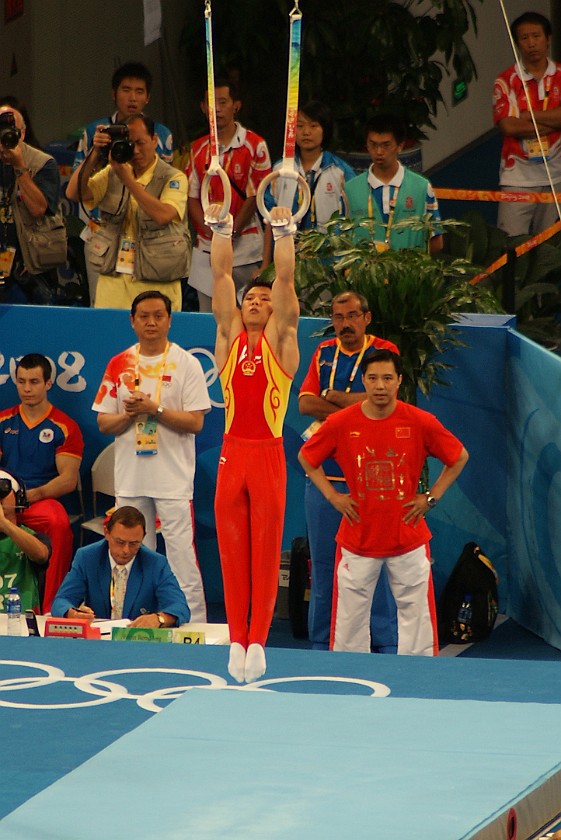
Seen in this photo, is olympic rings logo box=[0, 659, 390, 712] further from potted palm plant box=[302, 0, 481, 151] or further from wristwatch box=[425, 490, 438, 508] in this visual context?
potted palm plant box=[302, 0, 481, 151]

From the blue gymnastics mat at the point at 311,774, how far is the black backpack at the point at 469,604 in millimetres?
2719

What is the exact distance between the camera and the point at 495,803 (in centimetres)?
479

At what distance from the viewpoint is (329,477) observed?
8328 millimetres

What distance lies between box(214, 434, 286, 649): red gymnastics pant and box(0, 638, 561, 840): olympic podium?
15.5 inches

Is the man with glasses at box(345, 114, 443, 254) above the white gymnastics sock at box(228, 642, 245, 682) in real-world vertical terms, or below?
above

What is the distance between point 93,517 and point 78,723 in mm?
3662

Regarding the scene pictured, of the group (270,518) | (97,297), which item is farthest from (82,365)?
(270,518)


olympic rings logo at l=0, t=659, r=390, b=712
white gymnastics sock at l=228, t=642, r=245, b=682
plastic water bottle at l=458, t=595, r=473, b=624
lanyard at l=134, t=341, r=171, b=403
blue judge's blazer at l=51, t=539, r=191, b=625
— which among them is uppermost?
lanyard at l=134, t=341, r=171, b=403

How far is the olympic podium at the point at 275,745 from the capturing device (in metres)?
4.68

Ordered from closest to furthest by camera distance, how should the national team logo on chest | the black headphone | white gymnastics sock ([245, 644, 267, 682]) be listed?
the national team logo on chest < white gymnastics sock ([245, 644, 267, 682]) < the black headphone

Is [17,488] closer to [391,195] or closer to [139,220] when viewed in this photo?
[139,220]

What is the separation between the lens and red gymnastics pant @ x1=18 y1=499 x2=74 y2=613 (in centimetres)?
873

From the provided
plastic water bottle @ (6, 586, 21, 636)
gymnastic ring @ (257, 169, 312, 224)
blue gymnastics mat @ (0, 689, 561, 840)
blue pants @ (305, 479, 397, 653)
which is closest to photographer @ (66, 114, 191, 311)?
blue pants @ (305, 479, 397, 653)

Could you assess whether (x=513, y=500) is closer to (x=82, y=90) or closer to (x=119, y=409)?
(x=119, y=409)
